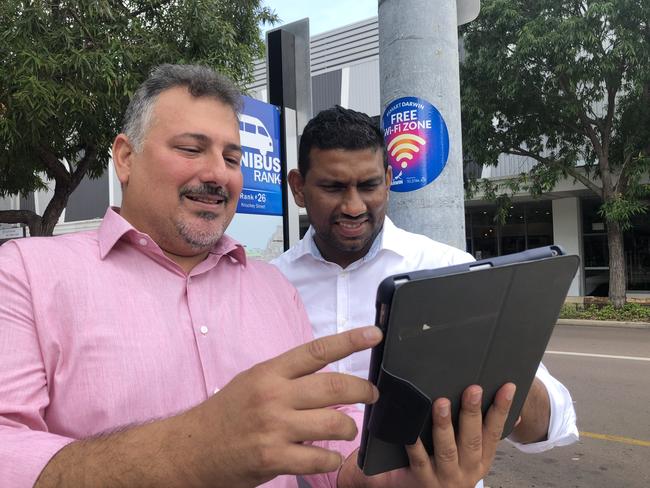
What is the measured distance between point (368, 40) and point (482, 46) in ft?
24.2

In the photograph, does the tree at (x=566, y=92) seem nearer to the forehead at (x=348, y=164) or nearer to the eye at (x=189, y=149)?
the forehead at (x=348, y=164)

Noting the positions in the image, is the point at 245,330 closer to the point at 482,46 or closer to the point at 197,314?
the point at 197,314

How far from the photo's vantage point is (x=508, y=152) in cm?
1434

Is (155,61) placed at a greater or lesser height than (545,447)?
greater

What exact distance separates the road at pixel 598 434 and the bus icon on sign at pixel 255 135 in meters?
3.03

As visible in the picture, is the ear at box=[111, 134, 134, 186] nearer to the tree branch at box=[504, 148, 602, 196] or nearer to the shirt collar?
the shirt collar

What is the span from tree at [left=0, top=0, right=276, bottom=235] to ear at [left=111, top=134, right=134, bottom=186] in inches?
236

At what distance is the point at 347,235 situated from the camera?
2.07m

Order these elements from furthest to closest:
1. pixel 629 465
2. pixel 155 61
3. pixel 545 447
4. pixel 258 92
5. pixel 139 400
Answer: pixel 258 92 < pixel 155 61 < pixel 629 465 < pixel 545 447 < pixel 139 400

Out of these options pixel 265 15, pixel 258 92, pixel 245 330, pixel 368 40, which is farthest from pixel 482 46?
pixel 245 330

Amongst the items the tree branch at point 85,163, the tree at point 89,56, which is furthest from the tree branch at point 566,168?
the tree branch at point 85,163

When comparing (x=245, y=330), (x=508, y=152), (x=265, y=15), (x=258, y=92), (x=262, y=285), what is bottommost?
(x=245, y=330)

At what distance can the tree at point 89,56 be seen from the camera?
7113 millimetres

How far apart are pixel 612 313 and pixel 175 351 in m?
14.4
